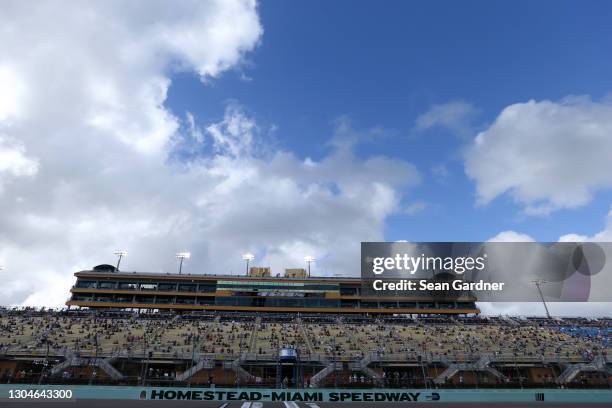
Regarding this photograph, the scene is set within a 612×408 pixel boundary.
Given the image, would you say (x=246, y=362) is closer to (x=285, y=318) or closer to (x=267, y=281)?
(x=285, y=318)

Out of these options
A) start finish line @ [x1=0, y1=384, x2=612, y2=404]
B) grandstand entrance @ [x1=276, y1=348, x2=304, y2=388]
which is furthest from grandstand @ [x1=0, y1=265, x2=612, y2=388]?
start finish line @ [x1=0, y1=384, x2=612, y2=404]

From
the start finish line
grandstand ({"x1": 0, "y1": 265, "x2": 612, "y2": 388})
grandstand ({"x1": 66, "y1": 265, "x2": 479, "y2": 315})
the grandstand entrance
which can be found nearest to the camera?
the start finish line

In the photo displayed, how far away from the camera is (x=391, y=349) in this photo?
65750 millimetres

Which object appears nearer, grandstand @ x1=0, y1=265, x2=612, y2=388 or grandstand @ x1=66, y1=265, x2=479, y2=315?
grandstand @ x1=0, y1=265, x2=612, y2=388

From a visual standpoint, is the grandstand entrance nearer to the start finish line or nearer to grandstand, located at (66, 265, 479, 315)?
the start finish line

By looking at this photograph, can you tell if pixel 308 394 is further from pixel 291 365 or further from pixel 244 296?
pixel 244 296

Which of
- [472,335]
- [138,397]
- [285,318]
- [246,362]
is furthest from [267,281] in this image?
[138,397]

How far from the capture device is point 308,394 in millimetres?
44250

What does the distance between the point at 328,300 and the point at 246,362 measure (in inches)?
1675

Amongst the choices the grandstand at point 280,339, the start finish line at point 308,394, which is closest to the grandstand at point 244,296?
the grandstand at point 280,339

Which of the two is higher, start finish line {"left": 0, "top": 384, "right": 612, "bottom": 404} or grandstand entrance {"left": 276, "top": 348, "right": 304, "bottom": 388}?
grandstand entrance {"left": 276, "top": 348, "right": 304, "bottom": 388}

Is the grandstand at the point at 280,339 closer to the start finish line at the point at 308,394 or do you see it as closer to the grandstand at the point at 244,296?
the grandstand at the point at 244,296

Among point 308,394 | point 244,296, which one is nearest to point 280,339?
point 308,394

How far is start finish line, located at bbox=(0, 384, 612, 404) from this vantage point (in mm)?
43188
